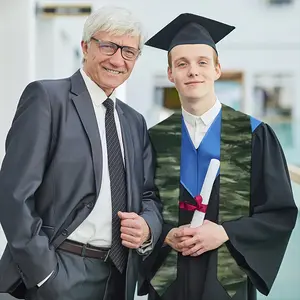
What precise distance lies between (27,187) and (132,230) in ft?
1.15

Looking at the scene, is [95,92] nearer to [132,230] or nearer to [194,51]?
[194,51]

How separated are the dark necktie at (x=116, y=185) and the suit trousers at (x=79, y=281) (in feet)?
0.14

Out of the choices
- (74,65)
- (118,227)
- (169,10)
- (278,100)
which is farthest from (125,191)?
(278,100)

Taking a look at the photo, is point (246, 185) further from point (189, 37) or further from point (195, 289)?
point (189, 37)

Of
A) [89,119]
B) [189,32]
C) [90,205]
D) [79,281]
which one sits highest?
[189,32]

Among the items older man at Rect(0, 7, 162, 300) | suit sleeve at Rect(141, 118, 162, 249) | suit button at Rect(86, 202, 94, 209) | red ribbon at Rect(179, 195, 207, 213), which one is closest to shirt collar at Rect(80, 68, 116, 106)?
older man at Rect(0, 7, 162, 300)

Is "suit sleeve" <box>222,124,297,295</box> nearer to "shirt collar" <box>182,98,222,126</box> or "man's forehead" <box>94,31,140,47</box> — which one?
"shirt collar" <box>182,98,222,126</box>

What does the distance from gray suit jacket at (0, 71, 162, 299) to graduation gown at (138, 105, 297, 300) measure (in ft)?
0.48

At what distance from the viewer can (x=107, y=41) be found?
161 centimetres

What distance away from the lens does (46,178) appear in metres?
1.55

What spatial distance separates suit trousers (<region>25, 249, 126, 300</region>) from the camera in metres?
1.54

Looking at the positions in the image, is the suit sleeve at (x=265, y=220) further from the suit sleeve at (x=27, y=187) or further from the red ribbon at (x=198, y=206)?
the suit sleeve at (x=27, y=187)

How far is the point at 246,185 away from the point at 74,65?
532cm

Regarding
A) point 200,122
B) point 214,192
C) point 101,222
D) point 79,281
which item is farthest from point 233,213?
point 79,281
